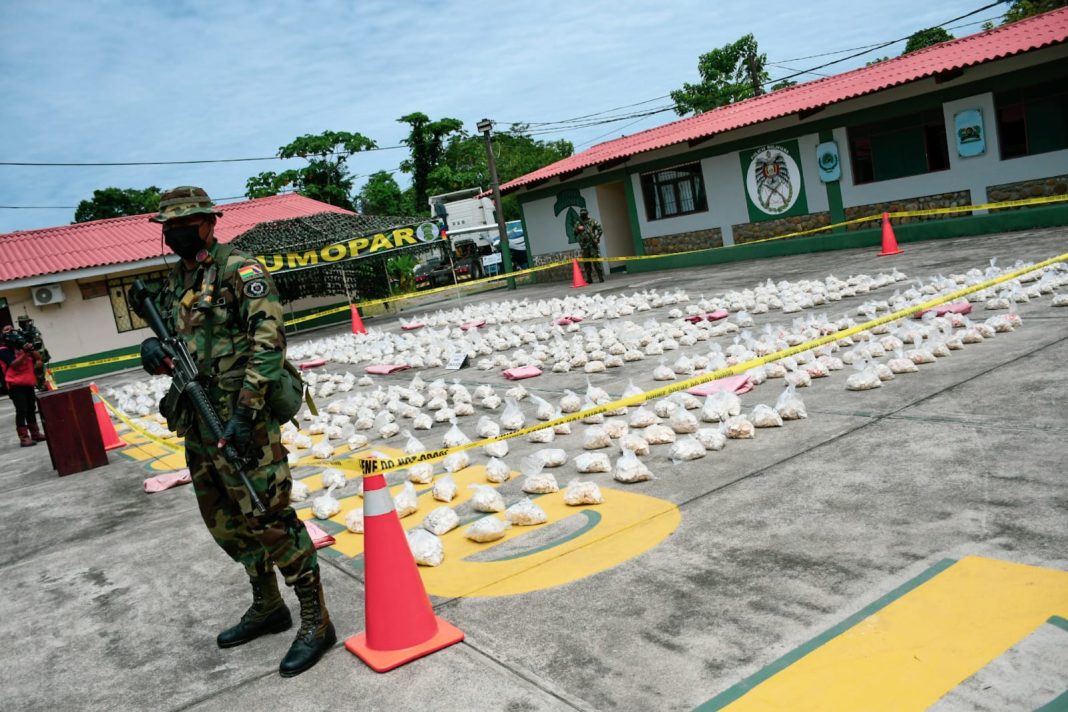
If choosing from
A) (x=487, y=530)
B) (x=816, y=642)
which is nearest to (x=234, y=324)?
(x=487, y=530)

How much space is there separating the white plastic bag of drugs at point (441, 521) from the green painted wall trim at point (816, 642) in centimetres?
225

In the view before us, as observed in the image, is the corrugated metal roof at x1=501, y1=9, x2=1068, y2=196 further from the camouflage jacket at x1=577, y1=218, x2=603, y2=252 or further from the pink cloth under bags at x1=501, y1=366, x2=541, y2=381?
the pink cloth under bags at x1=501, y1=366, x2=541, y2=381

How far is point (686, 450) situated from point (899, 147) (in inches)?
633

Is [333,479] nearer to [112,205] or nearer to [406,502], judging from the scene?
[406,502]

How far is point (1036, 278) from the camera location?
9773 mm

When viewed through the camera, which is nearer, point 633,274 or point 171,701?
point 171,701

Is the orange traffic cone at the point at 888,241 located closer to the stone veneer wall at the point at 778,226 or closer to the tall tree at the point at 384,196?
the stone veneer wall at the point at 778,226

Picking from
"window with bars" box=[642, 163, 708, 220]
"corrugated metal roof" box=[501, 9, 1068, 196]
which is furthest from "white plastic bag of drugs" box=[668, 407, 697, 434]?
"window with bars" box=[642, 163, 708, 220]

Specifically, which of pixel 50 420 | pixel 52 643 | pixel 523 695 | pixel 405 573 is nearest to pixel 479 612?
pixel 405 573

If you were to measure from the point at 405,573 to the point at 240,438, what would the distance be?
0.83 m

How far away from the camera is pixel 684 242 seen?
23609mm

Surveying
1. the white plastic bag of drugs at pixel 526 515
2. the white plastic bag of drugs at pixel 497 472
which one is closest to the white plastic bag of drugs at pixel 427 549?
the white plastic bag of drugs at pixel 526 515

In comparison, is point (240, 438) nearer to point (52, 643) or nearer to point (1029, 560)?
point (52, 643)

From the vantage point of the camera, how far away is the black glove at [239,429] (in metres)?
3.22
